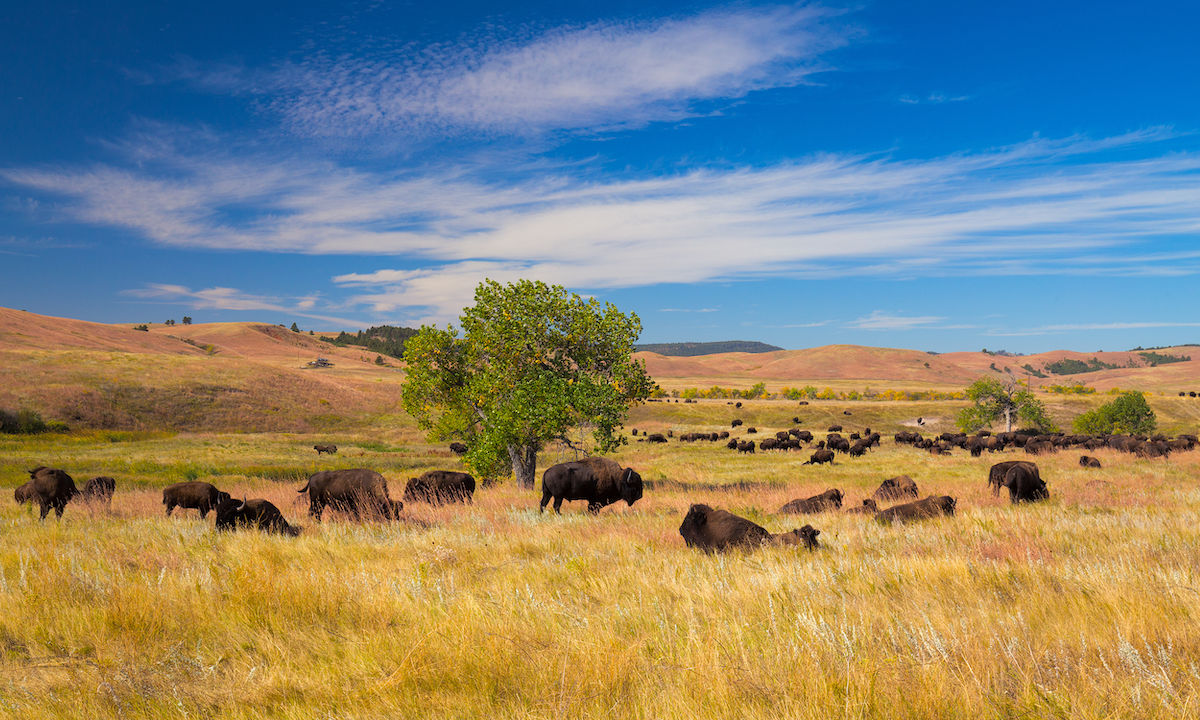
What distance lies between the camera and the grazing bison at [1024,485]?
54.2 ft

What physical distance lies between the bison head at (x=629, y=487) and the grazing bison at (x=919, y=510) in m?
6.12

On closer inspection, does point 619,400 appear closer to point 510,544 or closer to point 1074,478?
point 510,544

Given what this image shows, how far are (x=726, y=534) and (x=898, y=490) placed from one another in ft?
34.6

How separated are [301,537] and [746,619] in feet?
28.7

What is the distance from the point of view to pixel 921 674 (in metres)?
3.76

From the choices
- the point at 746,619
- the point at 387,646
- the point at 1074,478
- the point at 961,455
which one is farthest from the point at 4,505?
the point at 961,455

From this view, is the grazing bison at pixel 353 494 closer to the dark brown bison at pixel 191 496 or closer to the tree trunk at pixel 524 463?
the dark brown bison at pixel 191 496

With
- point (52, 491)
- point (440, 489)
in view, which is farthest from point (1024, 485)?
point (52, 491)

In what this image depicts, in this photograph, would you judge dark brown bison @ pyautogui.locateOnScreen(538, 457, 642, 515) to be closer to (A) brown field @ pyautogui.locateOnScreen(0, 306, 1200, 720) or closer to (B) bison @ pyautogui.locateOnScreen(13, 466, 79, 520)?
(A) brown field @ pyautogui.locateOnScreen(0, 306, 1200, 720)

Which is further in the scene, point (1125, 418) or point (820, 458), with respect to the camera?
point (1125, 418)

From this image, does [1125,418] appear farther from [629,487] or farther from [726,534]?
[726,534]

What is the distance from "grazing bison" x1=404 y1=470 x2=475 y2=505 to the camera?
18.0 meters

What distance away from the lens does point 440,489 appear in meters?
18.6

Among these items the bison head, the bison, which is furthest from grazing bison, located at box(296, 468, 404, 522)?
the bison
